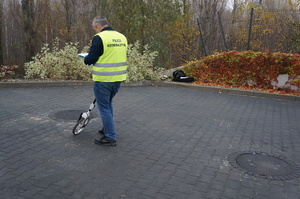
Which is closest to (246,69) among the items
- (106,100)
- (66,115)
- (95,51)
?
(66,115)

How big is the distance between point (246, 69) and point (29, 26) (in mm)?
9540

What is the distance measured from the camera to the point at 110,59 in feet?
15.5

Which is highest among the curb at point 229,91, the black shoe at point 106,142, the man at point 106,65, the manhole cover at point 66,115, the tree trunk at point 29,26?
the tree trunk at point 29,26

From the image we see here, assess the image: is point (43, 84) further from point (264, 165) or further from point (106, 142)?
point (264, 165)

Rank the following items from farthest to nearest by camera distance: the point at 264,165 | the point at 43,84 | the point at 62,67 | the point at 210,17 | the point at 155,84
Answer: the point at 210,17 → the point at 155,84 → the point at 62,67 → the point at 43,84 → the point at 264,165

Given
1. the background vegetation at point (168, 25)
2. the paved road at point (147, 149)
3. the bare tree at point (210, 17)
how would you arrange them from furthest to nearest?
1. the bare tree at point (210, 17)
2. the background vegetation at point (168, 25)
3. the paved road at point (147, 149)

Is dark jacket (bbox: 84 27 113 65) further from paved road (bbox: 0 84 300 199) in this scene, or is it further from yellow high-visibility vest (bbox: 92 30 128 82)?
paved road (bbox: 0 84 300 199)

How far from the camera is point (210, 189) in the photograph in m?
3.67

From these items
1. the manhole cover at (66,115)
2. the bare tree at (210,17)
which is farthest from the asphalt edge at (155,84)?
the bare tree at (210,17)

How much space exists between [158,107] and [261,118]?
249 centimetres

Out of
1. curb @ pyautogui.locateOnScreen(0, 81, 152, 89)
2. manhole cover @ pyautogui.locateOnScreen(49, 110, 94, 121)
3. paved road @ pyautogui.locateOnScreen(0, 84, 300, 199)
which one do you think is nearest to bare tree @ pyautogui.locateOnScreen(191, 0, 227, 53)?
curb @ pyautogui.locateOnScreen(0, 81, 152, 89)

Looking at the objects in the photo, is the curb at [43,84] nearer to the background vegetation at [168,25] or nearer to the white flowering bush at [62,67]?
the white flowering bush at [62,67]

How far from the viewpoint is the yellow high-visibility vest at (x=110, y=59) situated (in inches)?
184

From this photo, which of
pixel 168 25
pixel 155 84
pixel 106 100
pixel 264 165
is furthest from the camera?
pixel 168 25
